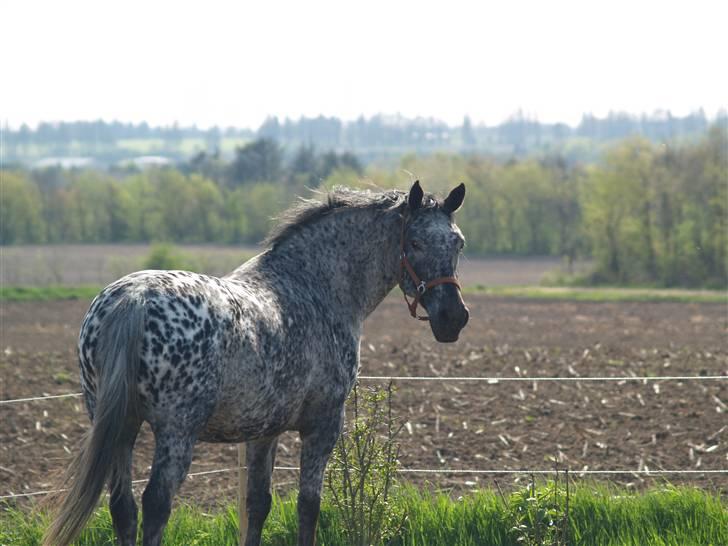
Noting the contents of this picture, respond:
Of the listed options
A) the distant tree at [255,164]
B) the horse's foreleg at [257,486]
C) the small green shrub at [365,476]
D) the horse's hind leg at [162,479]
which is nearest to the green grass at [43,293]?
the small green shrub at [365,476]

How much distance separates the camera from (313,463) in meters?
5.69

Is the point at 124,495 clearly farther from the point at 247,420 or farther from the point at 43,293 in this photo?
the point at 43,293

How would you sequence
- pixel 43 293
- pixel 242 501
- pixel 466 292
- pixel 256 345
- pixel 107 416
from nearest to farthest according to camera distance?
pixel 107 416 < pixel 256 345 < pixel 242 501 < pixel 43 293 < pixel 466 292

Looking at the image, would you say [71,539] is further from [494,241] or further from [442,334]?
[494,241]

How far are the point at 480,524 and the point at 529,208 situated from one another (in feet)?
189

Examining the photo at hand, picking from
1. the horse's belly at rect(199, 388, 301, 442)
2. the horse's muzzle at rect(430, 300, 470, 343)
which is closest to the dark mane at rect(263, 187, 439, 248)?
the horse's muzzle at rect(430, 300, 470, 343)

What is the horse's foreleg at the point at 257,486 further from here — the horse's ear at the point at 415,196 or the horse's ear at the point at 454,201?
the horse's ear at the point at 454,201

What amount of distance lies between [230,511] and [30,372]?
9.80 metres

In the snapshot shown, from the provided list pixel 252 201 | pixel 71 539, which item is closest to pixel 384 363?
pixel 71 539

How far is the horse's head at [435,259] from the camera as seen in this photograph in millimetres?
5750

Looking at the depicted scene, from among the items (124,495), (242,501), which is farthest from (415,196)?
(242,501)

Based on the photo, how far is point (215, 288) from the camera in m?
4.97

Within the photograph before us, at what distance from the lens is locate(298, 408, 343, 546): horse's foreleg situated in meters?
5.68

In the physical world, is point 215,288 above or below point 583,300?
above
